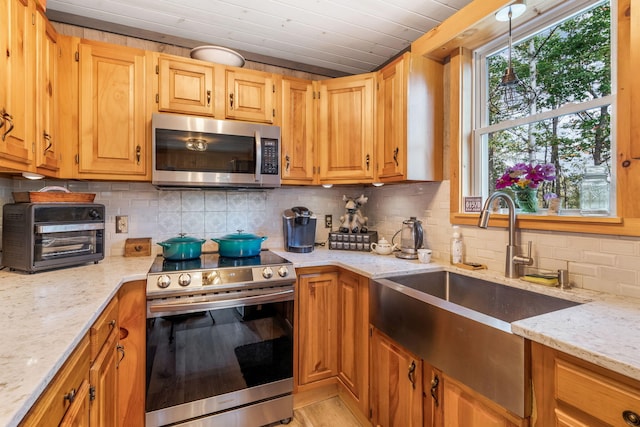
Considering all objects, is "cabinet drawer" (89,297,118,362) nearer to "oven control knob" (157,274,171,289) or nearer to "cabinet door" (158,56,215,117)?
"oven control knob" (157,274,171,289)

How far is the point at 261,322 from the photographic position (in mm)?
1796

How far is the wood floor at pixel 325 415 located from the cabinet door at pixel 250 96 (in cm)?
199

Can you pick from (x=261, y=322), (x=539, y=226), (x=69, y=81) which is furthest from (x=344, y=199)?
(x=69, y=81)

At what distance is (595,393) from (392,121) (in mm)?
1711

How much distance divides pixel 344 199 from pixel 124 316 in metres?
1.83

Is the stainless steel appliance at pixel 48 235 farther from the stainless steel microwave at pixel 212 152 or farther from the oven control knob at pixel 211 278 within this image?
the oven control knob at pixel 211 278

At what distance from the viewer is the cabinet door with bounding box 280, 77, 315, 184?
7.40 ft

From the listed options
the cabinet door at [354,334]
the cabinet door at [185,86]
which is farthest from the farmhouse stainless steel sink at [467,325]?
the cabinet door at [185,86]

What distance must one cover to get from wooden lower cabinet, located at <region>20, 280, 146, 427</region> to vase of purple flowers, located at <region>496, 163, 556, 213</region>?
1920 millimetres

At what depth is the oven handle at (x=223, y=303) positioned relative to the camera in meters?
1.57

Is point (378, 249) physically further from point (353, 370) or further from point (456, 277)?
point (353, 370)

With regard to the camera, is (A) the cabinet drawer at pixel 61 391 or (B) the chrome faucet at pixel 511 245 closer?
(A) the cabinet drawer at pixel 61 391

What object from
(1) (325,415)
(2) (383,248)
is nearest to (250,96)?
(2) (383,248)

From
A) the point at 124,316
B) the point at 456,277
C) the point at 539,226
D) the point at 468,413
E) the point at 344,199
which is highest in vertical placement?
the point at 344,199
